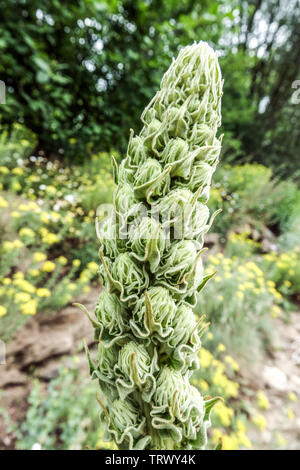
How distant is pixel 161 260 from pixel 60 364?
2.30 metres

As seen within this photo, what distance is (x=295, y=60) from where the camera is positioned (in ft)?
28.6

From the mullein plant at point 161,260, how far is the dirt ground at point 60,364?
193 centimetres

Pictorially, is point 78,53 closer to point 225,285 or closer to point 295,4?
point 225,285

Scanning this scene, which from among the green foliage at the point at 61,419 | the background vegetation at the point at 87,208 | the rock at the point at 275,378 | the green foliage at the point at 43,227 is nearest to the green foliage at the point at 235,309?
the background vegetation at the point at 87,208

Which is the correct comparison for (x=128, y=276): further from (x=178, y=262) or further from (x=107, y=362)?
(x=107, y=362)

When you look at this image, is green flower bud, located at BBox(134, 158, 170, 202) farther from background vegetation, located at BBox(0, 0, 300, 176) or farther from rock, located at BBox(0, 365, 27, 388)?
background vegetation, located at BBox(0, 0, 300, 176)

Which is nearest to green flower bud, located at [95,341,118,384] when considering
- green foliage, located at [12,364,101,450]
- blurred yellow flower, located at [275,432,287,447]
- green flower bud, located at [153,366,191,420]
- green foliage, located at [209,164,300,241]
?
green flower bud, located at [153,366,191,420]

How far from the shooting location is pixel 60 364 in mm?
2561

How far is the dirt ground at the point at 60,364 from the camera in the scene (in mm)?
2295

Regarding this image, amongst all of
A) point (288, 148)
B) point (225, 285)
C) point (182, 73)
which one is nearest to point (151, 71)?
point (225, 285)

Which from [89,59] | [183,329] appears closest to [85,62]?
[89,59]

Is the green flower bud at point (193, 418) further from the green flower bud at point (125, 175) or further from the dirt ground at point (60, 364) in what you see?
the dirt ground at point (60, 364)

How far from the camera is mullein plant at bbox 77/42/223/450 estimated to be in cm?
69
